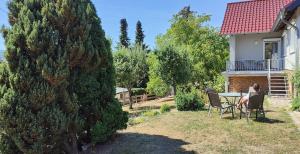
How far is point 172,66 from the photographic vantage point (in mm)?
22156

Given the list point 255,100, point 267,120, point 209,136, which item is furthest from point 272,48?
point 209,136

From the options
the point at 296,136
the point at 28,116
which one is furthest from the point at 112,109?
the point at 296,136

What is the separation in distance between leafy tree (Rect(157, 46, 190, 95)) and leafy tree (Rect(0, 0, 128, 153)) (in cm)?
1491

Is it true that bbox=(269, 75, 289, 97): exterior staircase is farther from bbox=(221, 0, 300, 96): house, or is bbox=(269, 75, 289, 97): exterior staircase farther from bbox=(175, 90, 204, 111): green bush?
bbox=(175, 90, 204, 111): green bush

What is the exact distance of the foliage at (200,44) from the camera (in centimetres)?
3026

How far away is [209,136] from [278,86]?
11892 millimetres

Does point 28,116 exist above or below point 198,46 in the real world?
below

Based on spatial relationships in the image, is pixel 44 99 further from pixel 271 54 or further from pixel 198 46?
pixel 198 46

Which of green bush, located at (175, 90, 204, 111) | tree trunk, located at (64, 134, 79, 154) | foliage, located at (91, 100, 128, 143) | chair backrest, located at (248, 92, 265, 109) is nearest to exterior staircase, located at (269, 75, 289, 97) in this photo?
green bush, located at (175, 90, 204, 111)

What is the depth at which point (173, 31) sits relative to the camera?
121 feet

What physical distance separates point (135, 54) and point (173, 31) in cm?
1035

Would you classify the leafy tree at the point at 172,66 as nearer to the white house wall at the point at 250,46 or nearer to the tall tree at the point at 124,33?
the white house wall at the point at 250,46

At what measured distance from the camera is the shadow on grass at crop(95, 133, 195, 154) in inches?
273

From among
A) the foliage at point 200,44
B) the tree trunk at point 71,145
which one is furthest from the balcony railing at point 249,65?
the tree trunk at point 71,145
